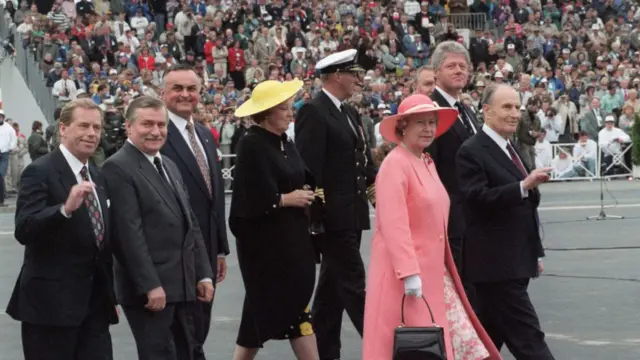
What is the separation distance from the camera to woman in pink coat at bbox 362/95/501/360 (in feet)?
24.5

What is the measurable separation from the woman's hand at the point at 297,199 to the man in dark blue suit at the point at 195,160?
407mm

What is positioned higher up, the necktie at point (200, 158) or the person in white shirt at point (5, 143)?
the necktie at point (200, 158)

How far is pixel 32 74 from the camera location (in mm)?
31578

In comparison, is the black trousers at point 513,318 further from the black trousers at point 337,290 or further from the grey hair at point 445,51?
the grey hair at point 445,51

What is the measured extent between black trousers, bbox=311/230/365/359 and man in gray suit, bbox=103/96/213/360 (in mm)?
1817

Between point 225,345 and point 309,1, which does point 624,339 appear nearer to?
point 225,345

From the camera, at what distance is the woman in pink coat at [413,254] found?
24.5ft

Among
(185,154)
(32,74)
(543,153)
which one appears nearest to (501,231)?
(185,154)

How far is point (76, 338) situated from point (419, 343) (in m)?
1.86

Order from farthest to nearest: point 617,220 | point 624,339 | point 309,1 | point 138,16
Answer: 1. point 309,1
2. point 138,16
3. point 617,220
4. point 624,339

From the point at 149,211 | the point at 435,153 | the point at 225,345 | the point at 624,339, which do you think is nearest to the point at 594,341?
the point at 624,339

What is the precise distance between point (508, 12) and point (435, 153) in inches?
1184

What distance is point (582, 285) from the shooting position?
13.2 meters

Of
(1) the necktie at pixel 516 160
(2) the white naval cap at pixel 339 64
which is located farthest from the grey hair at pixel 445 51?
(1) the necktie at pixel 516 160
